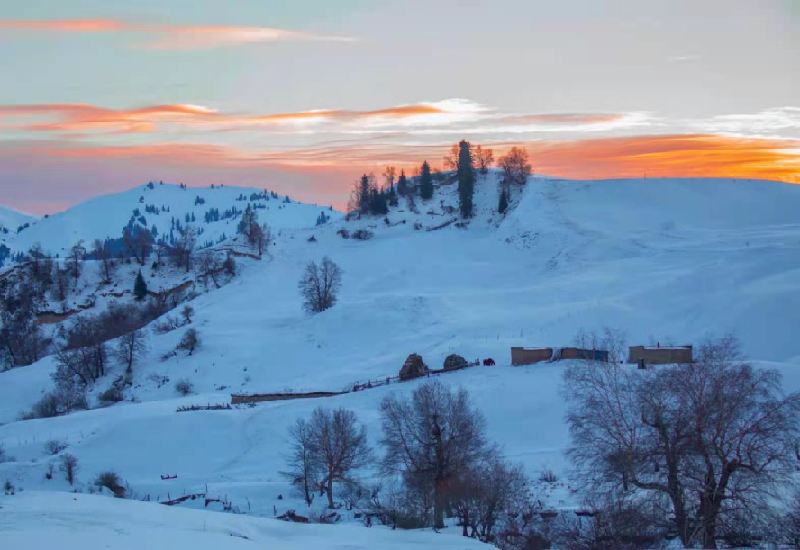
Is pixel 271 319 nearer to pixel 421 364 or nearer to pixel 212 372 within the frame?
pixel 212 372

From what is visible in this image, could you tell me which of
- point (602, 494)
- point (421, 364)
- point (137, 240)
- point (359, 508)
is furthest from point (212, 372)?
point (137, 240)

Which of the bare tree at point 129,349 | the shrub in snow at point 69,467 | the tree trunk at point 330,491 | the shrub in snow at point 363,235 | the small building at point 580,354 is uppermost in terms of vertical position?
the shrub in snow at point 363,235

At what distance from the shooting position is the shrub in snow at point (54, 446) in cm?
3556

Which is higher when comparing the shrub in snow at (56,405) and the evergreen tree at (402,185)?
the evergreen tree at (402,185)

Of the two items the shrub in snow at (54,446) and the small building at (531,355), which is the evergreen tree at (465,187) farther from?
the shrub in snow at (54,446)

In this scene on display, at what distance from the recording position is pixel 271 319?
209 ft

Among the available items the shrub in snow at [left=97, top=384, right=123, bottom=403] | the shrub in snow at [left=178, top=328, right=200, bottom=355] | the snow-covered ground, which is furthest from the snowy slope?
the shrub in snow at [left=178, top=328, right=200, bottom=355]

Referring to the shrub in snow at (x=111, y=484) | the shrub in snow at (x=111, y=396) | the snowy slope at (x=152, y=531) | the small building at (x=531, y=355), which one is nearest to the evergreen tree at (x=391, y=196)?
the shrub in snow at (x=111, y=396)

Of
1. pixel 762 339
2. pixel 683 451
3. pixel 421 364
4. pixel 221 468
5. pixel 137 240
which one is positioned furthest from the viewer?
pixel 137 240

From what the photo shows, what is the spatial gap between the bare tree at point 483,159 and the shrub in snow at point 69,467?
82.7 metres

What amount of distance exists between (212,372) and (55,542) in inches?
1573

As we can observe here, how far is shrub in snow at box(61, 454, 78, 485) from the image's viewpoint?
31.0m

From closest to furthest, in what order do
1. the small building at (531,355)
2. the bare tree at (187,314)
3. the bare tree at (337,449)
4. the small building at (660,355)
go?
the bare tree at (337,449), the small building at (660,355), the small building at (531,355), the bare tree at (187,314)

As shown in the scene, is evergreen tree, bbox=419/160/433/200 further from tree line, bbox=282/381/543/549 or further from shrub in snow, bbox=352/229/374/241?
tree line, bbox=282/381/543/549
